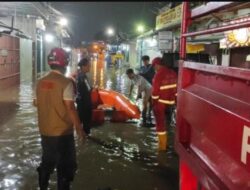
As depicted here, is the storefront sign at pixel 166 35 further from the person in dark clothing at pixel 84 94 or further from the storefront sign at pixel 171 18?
the person in dark clothing at pixel 84 94

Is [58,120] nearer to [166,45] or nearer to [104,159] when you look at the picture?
[104,159]

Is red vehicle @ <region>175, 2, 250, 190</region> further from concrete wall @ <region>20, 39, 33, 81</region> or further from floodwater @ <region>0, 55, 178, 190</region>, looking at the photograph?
concrete wall @ <region>20, 39, 33, 81</region>

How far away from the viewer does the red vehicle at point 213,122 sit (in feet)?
7.39

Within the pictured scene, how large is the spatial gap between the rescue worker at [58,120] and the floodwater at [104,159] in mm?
297

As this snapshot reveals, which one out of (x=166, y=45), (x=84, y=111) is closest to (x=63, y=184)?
(x=84, y=111)

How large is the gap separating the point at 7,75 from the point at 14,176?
1551 centimetres

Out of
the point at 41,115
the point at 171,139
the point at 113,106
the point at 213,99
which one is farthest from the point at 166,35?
the point at 213,99

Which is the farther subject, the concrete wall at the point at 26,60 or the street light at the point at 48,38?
the street light at the point at 48,38

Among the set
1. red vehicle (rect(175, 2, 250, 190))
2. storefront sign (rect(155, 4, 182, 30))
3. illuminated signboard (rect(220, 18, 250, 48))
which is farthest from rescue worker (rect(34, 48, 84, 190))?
storefront sign (rect(155, 4, 182, 30))

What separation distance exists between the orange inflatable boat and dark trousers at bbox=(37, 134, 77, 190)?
18.6 ft

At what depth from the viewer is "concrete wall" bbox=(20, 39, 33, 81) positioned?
25.1m

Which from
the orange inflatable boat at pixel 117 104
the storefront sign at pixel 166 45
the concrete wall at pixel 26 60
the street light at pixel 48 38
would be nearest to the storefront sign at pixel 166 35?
the storefront sign at pixel 166 45

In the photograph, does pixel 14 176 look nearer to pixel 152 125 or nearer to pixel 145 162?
pixel 145 162

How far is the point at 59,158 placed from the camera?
496 cm
